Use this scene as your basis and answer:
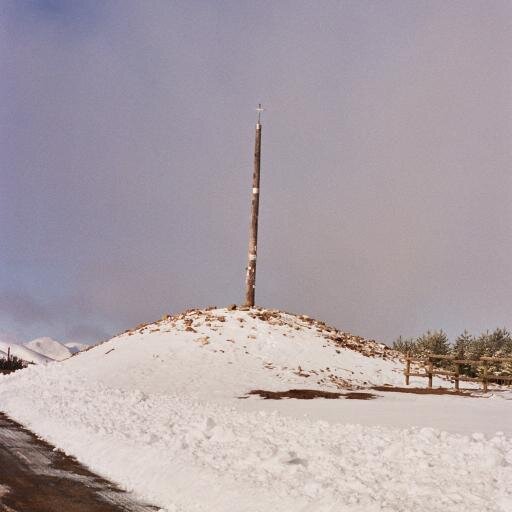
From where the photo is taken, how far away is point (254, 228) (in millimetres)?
33594

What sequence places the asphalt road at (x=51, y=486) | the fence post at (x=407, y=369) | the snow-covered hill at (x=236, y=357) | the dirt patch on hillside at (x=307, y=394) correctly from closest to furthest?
the asphalt road at (x=51, y=486)
the dirt patch on hillside at (x=307, y=394)
the snow-covered hill at (x=236, y=357)
the fence post at (x=407, y=369)

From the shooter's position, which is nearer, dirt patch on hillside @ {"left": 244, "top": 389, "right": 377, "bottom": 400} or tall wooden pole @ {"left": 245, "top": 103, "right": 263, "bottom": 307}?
dirt patch on hillside @ {"left": 244, "top": 389, "right": 377, "bottom": 400}

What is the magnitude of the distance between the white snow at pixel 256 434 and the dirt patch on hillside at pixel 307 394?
2.16 feet

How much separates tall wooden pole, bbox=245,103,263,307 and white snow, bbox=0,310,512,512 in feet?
23.4

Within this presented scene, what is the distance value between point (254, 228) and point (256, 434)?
2209cm

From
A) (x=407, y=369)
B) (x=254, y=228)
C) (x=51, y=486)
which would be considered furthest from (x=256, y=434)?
(x=254, y=228)

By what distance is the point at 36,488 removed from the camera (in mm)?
8812

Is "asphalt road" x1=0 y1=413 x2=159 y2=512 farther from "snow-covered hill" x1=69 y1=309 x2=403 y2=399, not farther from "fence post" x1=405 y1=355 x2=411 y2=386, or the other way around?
"fence post" x1=405 y1=355 x2=411 y2=386

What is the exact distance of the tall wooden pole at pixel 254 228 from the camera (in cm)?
3338

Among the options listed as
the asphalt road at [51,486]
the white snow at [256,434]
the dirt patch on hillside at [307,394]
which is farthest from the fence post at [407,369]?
the asphalt road at [51,486]

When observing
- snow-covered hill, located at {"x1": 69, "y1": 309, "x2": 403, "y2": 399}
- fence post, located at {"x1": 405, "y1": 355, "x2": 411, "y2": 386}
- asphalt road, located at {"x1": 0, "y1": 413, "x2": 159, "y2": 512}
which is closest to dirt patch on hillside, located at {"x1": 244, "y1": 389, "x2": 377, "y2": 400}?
snow-covered hill, located at {"x1": 69, "y1": 309, "x2": 403, "y2": 399}

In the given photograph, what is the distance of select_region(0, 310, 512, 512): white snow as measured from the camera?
8.43m

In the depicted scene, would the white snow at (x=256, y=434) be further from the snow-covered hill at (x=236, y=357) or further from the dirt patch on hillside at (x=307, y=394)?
the dirt patch on hillside at (x=307, y=394)

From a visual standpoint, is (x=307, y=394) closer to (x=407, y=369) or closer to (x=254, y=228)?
(x=407, y=369)
